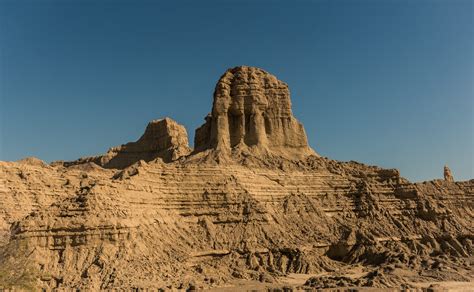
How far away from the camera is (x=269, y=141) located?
187ft

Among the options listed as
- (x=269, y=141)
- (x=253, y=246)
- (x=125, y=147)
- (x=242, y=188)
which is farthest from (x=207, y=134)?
(x=125, y=147)

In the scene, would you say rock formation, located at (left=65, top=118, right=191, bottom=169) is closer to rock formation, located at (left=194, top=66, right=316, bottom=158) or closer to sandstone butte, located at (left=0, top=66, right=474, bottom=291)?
sandstone butte, located at (left=0, top=66, right=474, bottom=291)

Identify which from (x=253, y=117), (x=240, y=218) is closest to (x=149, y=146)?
(x=253, y=117)

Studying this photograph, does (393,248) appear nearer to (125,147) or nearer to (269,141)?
(269,141)

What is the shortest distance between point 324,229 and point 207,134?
19.7 metres

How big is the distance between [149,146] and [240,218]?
5226cm

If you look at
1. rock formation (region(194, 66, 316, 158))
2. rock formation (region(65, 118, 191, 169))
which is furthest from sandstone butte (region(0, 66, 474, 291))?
rock formation (region(65, 118, 191, 169))

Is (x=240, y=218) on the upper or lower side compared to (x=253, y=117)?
lower

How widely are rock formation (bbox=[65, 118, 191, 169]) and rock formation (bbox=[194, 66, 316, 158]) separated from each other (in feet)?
96.8

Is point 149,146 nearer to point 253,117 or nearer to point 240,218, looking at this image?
point 253,117

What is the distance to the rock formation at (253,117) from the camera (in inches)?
2218

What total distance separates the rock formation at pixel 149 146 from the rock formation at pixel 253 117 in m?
29.5

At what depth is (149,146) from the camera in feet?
301

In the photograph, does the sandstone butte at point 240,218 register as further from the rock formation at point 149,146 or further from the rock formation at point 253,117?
the rock formation at point 149,146
